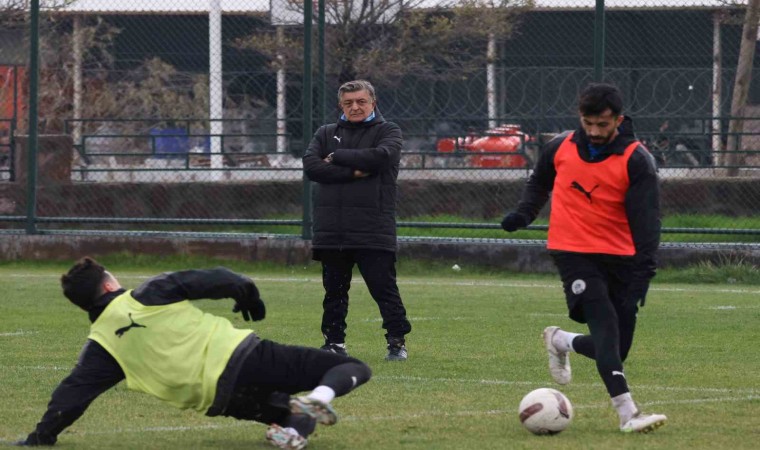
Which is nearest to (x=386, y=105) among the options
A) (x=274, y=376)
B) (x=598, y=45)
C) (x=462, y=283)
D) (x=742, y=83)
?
(x=598, y=45)

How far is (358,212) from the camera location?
9.14m

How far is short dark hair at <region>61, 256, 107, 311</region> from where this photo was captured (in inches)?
234

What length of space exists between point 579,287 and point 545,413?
70cm

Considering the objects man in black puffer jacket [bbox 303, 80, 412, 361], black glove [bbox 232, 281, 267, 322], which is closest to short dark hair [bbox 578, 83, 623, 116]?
black glove [bbox 232, 281, 267, 322]

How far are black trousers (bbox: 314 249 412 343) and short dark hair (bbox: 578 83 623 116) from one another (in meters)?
2.81

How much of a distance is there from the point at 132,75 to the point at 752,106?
325 inches

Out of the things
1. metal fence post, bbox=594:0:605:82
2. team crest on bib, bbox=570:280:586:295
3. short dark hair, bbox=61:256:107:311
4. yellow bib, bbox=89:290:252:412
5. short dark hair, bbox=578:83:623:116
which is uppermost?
metal fence post, bbox=594:0:605:82

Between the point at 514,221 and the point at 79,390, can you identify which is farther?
the point at 514,221

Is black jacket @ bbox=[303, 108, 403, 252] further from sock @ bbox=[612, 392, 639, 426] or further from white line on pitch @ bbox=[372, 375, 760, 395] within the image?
sock @ bbox=[612, 392, 639, 426]

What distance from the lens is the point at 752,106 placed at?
52.1 feet

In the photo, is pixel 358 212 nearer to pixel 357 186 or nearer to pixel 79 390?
pixel 357 186

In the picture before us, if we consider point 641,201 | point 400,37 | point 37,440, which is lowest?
point 37,440

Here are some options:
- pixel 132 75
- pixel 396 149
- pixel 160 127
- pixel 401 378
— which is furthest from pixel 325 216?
pixel 132 75

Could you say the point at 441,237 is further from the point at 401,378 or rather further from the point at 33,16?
the point at 401,378
